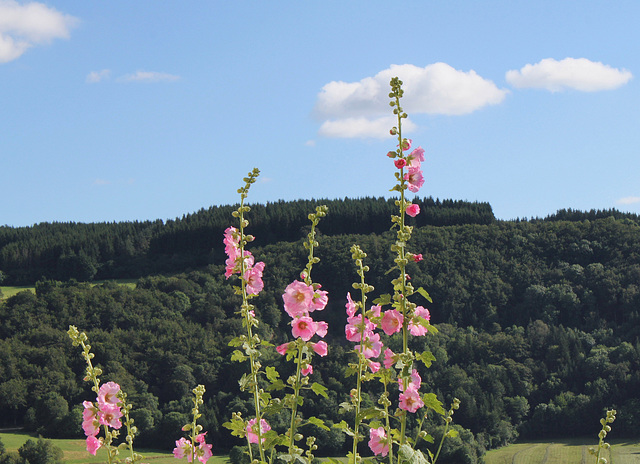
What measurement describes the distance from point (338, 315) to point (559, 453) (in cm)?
3372

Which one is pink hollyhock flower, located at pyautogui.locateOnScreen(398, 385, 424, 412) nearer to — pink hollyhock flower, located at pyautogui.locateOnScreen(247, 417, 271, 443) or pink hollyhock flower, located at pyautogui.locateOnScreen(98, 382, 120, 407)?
pink hollyhock flower, located at pyautogui.locateOnScreen(247, 417, 271, 443)

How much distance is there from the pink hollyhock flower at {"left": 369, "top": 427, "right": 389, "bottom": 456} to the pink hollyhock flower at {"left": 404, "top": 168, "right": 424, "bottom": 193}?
148 centimetres

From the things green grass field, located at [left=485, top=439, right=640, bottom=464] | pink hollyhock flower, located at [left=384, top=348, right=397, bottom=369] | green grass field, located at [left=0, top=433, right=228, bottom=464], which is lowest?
green grass field, located at [left=485, top=439, right=640, bottom=464]

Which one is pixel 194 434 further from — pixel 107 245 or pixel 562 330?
pixel 107 245

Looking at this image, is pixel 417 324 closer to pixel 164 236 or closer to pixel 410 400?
pixel 410 400

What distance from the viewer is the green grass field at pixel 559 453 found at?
57.8 m

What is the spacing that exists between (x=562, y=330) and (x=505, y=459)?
27.9m

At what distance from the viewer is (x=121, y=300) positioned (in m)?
88.6

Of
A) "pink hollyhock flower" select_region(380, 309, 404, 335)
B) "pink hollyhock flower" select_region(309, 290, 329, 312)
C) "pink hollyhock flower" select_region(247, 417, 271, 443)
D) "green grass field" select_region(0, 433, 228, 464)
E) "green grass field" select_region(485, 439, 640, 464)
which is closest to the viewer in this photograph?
"pink hollyhock flower" select_region(380, 309, 404, 335)

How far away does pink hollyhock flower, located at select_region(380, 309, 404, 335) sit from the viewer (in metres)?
4.13

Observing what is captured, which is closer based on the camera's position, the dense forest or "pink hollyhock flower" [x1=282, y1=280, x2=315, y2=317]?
"pink hollyhock flower" [x1=282, y1=280, x2=315, y2=317]

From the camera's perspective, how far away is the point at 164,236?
383 ft

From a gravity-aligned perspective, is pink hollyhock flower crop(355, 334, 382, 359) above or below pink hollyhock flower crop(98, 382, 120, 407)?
above

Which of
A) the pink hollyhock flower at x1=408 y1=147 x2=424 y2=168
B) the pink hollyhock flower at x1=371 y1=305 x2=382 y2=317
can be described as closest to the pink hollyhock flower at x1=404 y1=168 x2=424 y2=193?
the pink hollyhock flower at x1=408 y1=147 x2=424 y2=168
